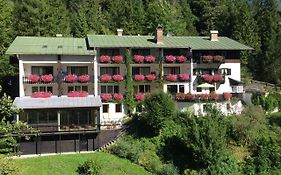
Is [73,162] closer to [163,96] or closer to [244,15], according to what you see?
[163,96]

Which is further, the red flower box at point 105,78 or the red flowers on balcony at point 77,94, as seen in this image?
the red flower box at point 105,78

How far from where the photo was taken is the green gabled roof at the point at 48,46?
131ft

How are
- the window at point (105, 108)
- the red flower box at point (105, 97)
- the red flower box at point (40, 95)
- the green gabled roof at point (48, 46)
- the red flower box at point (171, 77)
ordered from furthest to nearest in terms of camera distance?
1. the red flower box at point (171, 77)
2. the window at point (105, 108)
3. the red flower box at point (105, 97)
4. the green gabled roof at point (48, 46)
5. the red flower box at point (40, 95)

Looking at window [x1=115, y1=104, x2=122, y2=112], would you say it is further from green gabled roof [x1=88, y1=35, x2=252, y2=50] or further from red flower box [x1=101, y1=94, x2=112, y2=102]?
green gabled roof [x1=88, y1=35, x2=252, y2=50]

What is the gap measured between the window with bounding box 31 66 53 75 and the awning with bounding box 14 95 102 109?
11.0ft

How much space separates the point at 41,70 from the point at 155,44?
13.5 m

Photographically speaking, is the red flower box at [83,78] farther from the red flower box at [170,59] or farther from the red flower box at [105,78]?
the red flower box at [170,59]

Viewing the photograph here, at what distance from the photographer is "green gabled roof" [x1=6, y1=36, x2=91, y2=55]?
1577 inches

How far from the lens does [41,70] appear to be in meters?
41.4

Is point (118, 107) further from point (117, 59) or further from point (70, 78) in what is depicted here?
point (70, 78)

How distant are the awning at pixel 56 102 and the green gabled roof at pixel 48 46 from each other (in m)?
4.95

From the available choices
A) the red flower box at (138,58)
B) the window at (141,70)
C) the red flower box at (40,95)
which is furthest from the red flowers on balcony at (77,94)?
the red flower box at (138,58)

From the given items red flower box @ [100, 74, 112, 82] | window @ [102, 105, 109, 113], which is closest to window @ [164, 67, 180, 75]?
red flower box @ [100, 74, 112, 82]

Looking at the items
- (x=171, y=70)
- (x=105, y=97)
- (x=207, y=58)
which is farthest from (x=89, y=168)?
(x=207, y=58)
